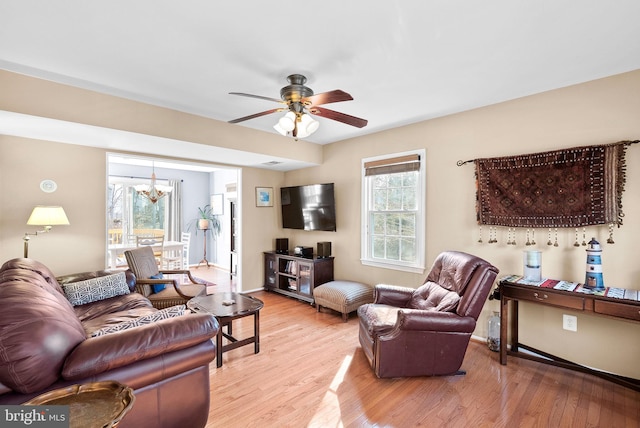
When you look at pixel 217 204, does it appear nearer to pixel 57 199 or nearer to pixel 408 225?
pixel 57 199

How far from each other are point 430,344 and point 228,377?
169 cm

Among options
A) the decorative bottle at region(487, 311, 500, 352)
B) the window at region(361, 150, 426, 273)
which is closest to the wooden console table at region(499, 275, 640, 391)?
the decorative bottle at region(487, 311, 500, 352)

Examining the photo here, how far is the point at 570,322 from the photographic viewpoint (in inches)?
104

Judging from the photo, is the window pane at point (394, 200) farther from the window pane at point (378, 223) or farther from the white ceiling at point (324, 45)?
the white ceiling at point (324, 45)

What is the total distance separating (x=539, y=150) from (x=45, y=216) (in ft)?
16.3

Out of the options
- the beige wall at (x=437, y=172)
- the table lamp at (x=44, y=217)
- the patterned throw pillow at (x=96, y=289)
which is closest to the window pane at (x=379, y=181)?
the beige wall at (x=437, y=172)

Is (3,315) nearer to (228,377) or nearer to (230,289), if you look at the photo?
(228,377)

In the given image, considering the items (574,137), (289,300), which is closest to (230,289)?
(289,300)

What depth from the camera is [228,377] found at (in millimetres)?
2500

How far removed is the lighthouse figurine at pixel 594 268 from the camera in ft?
7.71

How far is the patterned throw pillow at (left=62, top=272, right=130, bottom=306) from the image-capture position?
2.94 meters

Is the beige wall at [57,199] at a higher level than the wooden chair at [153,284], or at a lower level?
higher

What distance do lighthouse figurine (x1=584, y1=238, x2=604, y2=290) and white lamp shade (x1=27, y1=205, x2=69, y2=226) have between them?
497 cm

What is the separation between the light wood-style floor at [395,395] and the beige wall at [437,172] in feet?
1.47
